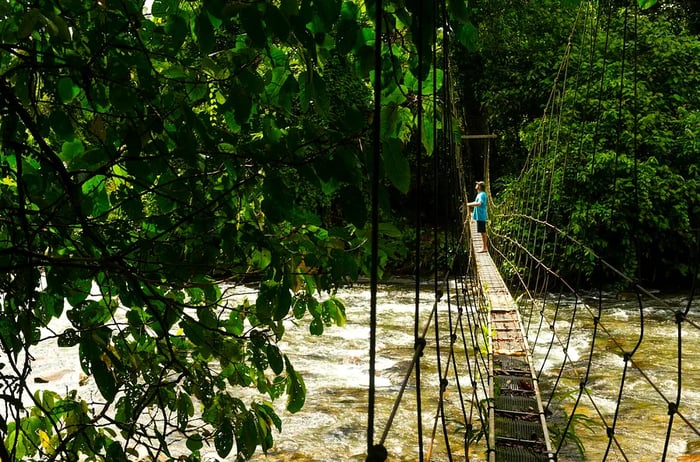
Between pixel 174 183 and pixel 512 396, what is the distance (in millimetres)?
1662

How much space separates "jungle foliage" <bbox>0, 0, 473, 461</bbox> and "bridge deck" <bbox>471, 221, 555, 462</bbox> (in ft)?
2.98

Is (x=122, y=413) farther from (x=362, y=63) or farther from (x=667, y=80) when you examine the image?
(x=667, y=80)

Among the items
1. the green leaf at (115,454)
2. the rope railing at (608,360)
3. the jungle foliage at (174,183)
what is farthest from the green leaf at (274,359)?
Result: the rope railing at (608,360)

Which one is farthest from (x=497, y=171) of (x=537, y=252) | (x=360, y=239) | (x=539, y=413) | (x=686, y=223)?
(x=360, y=239)

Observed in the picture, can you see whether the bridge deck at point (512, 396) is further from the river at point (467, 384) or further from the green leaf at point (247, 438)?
the green leaf at point (247, 438)

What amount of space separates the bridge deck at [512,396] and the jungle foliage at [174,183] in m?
0.91

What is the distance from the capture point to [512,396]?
2209 millimetres

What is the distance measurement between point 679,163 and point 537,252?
191 cm

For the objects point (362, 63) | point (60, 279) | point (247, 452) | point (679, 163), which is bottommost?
point (247, 452)

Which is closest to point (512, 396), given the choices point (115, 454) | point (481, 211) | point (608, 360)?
point (115, 454)

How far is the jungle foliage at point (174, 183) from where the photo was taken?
2.61 feet

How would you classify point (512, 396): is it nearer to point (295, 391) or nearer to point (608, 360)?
point (295, 391)

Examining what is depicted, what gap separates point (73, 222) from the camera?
0.88 metres

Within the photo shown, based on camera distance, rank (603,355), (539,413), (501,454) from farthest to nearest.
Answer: (603,355) < (539,413) < (501,454)
